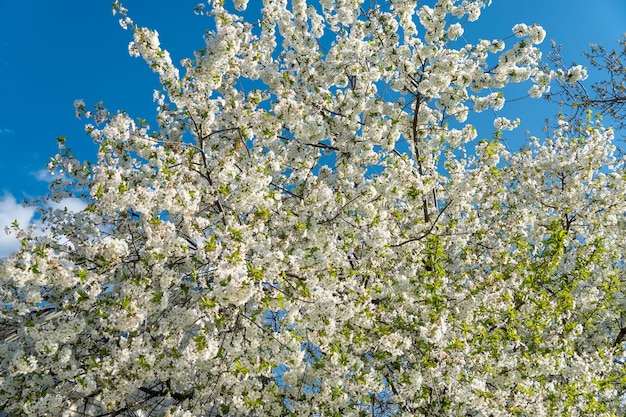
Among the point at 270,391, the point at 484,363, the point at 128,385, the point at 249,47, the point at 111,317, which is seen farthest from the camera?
the point at 249,47

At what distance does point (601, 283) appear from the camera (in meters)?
9.66

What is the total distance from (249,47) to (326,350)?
16.7ft

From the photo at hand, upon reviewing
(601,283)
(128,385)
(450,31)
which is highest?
(450,31)

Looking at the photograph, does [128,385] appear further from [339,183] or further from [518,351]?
[518,351]

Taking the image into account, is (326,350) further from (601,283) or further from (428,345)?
(601,283)

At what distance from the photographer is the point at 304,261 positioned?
6770mm

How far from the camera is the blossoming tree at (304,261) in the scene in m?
6.30

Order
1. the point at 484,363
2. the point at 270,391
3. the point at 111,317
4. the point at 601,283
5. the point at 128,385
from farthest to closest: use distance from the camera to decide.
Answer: the point at 601,283, the point at 484,363, the point at 270,391, the point at 128,385, the point at 111,317

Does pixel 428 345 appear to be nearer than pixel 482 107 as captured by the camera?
Yes

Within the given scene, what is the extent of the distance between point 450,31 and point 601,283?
5681 millimetres

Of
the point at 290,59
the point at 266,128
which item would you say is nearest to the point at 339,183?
the point at 266,128

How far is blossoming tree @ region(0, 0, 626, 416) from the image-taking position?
248 inches

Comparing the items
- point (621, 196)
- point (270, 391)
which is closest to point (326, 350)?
point (270, 391)

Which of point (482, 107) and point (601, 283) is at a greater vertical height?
point (482, 107)
